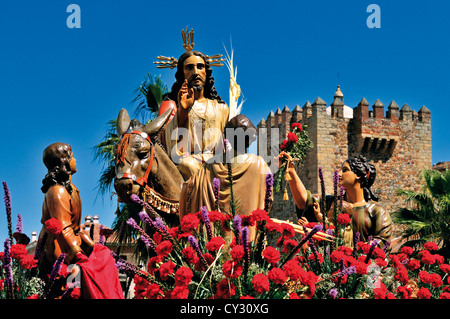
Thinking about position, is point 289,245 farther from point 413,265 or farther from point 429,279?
point 413,265

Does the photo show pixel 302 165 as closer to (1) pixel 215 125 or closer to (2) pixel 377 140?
(2) pixel 377 140

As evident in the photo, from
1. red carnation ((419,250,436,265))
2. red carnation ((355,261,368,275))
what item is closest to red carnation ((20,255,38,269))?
red carnation ((355,261,368,275))

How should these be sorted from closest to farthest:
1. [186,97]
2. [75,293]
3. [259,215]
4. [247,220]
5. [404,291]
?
[259,215] < [247,220] < [75,293] < [404,291] < [186,97]

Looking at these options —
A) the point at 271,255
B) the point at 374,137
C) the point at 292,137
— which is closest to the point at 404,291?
the point at 271,255

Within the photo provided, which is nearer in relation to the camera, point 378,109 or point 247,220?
point 247,220

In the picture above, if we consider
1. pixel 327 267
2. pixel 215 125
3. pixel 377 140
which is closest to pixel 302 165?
pixel 377 140

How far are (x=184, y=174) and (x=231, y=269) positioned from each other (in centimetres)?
369

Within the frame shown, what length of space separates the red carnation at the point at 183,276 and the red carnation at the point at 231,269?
0.24 meters

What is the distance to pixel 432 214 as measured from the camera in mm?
24266

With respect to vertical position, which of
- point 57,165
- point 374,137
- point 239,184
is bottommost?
point 239,184

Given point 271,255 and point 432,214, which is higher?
point 432,214

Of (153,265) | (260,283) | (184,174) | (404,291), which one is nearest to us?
(260,283)

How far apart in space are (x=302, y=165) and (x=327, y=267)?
44.2m

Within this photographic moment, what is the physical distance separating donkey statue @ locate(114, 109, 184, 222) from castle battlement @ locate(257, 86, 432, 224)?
133 feet
